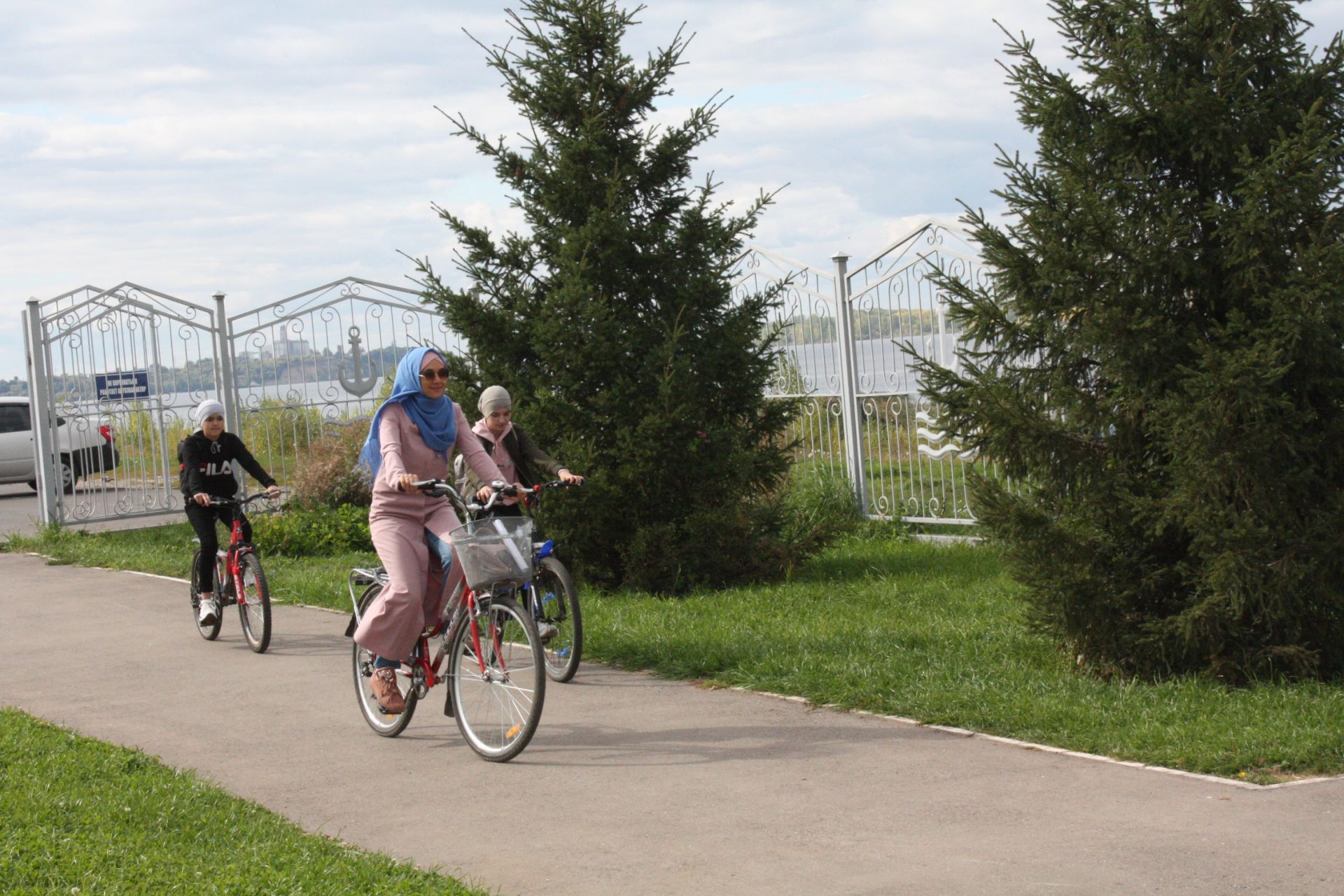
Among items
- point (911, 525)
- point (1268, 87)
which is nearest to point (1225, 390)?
point (1268, 87)

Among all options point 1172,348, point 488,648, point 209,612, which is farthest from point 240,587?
point 1172,348

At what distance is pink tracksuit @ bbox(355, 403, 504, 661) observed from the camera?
6.88 m

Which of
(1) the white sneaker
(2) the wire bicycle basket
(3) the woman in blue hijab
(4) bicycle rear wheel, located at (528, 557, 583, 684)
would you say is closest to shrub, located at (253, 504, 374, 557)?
(1) the white sneaker

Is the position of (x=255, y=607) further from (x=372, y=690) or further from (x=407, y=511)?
(x=407, y=511)

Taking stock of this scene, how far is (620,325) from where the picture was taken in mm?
11078

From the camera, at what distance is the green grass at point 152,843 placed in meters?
4.81

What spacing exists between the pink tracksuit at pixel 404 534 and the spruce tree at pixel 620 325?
3.69 m

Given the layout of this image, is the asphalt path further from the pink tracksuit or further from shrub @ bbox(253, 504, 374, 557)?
shrub @ bbox(253, 504, 374, 557)

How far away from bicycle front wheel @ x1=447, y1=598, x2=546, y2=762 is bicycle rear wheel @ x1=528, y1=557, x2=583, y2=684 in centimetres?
124

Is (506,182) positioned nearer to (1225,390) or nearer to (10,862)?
(1225,390)

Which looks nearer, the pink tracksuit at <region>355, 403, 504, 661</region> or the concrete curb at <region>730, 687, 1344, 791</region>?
the concrete curb at <region>730, 687, 1344, 791</region>

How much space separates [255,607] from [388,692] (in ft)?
10.6

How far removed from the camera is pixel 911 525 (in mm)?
14141

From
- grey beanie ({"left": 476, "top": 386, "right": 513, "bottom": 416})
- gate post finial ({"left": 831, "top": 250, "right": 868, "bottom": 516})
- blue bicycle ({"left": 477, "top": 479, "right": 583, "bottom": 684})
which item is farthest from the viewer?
gate post finial ({"left": 831, "top": 250, "right": 868, "bottom": 516})
